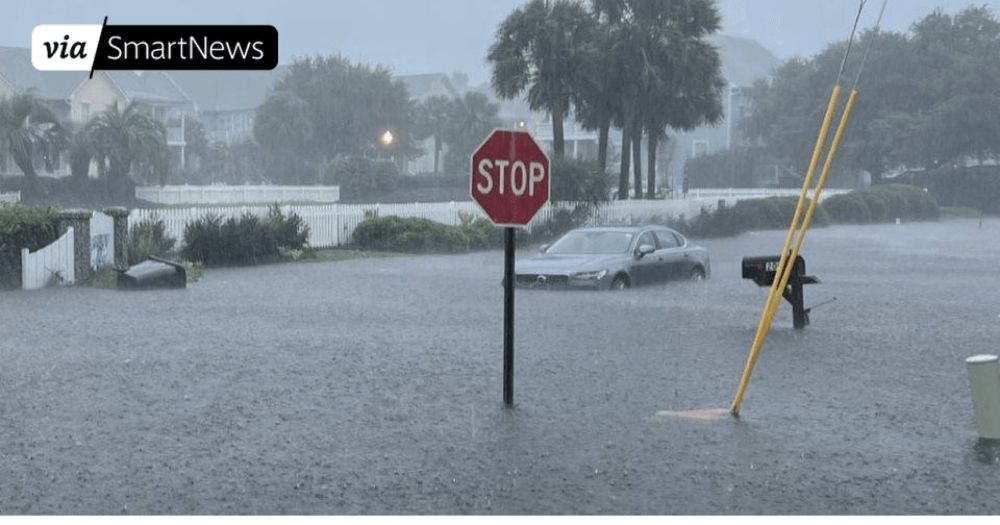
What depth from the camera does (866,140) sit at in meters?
84.7

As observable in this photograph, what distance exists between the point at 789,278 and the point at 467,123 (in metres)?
64.8

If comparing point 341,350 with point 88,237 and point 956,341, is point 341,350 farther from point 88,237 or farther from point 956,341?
point 88,237

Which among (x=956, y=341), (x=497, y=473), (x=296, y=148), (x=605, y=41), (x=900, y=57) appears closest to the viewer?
(x=497, y=473)

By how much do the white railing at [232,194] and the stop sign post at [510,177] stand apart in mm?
47618

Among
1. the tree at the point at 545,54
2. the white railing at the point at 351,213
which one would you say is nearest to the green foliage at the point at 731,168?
the tree at the point at 545,54

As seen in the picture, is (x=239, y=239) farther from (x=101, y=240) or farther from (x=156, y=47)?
(x=156, y=47)

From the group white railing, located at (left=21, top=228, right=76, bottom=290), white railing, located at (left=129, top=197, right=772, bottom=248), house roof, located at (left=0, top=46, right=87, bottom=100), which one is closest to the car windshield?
white railing, located at (left=21, top=228, right=76, bottom=290)

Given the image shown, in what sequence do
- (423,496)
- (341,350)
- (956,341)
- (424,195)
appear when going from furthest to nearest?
1. (424,195)
2. (956,341)
3. (341,350)
4. (423,496)

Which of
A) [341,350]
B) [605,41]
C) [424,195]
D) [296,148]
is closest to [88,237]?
[341,350]

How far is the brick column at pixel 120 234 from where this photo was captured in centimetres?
2656

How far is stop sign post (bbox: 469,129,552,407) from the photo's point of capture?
11297 mm

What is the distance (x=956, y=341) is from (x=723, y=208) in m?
35.4

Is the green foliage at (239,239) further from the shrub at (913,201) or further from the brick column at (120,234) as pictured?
the shrub at (913,201)

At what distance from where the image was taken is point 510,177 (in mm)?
11422
